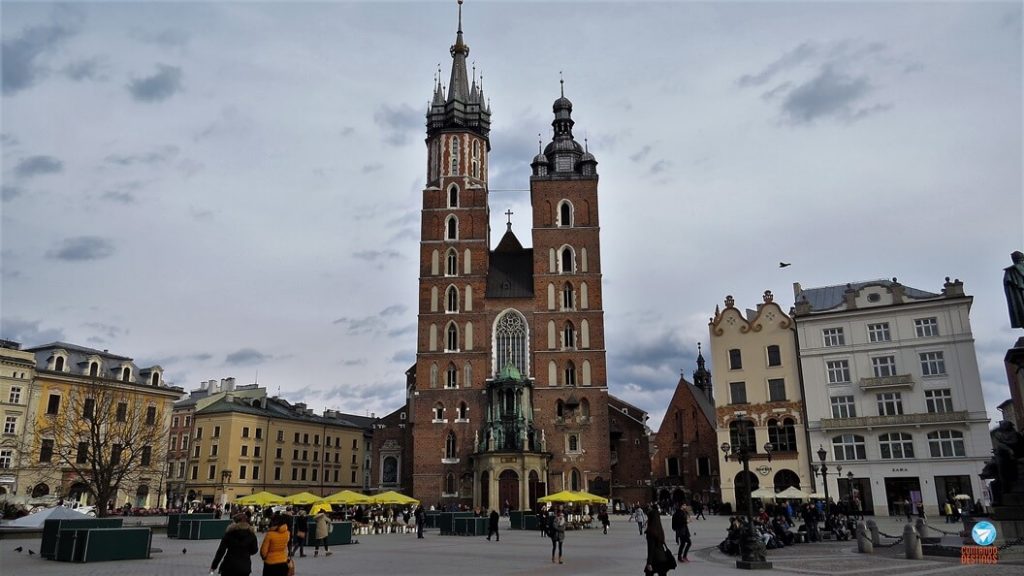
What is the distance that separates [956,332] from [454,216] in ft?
121

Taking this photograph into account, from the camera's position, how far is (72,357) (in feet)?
184

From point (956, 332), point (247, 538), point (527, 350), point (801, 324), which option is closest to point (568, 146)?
point (527, 350)

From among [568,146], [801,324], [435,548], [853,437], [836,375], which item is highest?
[568,146]

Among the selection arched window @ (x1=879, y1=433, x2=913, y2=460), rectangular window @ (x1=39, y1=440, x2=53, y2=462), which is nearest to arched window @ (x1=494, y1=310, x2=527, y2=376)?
arched window @ (x1=879, y1=433, x2=913, y2=460)

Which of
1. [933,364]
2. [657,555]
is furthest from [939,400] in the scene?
[657,555]

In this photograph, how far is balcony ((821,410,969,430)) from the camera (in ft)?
144

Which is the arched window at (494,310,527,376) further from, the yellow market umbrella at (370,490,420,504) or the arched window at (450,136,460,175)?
the yellow market umbrella at (370,490,420,504)

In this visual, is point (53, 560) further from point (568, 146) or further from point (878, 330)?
point (568, 146)

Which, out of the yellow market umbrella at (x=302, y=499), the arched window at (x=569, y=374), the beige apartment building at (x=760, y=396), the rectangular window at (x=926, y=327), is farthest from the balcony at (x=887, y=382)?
the yellow market umbrella at (x=302, y=499)

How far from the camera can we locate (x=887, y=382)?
1813 inches

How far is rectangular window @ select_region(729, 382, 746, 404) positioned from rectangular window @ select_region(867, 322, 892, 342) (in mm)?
8688

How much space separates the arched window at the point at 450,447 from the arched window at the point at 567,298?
43.5 ft

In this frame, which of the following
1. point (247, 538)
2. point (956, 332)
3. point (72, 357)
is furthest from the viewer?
point (72, 357)

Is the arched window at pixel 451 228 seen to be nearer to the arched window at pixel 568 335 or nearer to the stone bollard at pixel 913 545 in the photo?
the arched window at pixel 568 335
